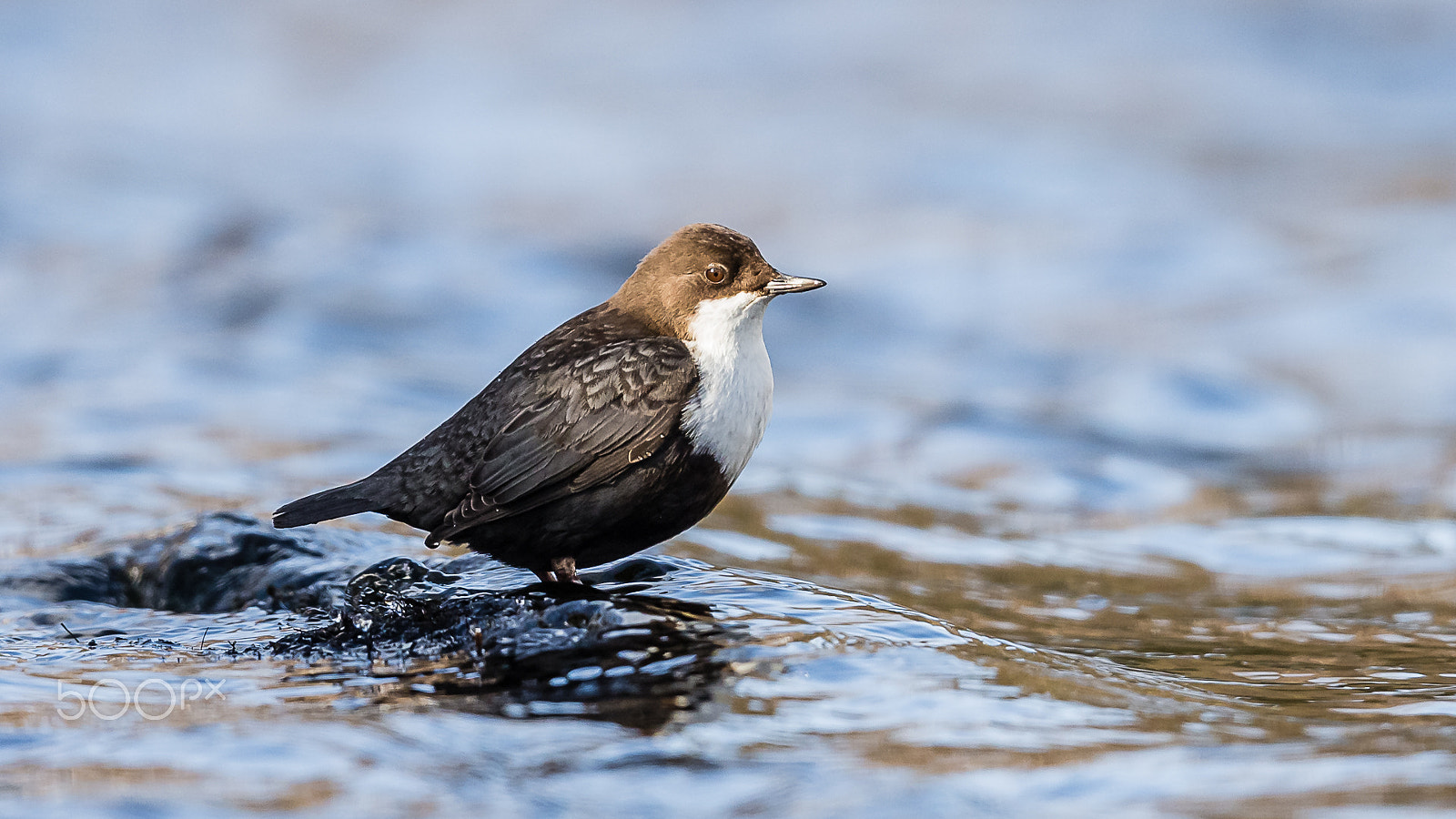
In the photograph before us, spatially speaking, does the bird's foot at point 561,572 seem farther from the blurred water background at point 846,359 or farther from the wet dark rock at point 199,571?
the wet dark rock at point 199,571

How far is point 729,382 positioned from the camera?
4.45m

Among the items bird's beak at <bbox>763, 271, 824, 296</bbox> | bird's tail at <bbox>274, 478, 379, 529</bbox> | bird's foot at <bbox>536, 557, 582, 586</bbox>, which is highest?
bird's beak at <bbox>763, 271, 824, 296</bbox>

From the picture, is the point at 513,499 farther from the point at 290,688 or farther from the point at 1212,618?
the point at 1212,618

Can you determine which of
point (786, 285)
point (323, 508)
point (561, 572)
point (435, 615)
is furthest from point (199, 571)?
point (786, 285)

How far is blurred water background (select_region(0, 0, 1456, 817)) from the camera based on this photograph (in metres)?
3.42

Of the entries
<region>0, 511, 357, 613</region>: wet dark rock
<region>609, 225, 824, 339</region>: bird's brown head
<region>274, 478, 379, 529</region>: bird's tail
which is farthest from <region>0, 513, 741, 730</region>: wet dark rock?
<region>609, 225, 824, 339</region>: bird's brown head

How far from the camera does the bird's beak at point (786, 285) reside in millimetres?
4547

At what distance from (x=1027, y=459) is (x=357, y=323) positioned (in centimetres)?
517

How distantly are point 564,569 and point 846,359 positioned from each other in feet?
20.9

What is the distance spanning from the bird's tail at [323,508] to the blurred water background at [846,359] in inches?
13.5

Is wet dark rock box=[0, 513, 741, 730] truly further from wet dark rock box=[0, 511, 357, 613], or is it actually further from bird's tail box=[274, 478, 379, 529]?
bird's tail box=[274, 478, 379, 529]

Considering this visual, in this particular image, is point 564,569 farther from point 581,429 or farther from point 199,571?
point 199,571

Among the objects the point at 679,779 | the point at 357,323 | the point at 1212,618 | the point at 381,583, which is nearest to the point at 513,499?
the point at 381,583

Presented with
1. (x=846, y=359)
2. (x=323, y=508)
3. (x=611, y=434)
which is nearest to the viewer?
(x=611, y=434)
